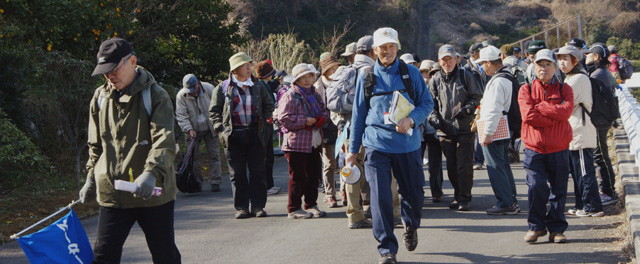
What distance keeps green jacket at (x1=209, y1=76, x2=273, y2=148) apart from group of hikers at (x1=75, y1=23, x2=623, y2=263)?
2 cm

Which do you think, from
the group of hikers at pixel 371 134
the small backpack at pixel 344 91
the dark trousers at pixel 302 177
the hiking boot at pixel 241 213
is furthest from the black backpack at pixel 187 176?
the small backpack at pixel 344 91

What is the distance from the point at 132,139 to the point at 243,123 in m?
3.72

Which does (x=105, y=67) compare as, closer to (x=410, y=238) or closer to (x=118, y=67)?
(x=118, y=67)

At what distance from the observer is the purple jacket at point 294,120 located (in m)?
8.28

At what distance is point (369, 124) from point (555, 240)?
2182mm

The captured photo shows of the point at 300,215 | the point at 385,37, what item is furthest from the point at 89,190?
the point at 300,215

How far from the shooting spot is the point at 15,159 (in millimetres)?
8125

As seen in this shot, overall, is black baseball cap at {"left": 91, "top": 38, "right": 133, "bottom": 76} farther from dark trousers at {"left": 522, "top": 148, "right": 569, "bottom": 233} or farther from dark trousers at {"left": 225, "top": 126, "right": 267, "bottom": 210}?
dark trousers at {"left": 522, "top": 148, "right": 569, "bottom": 233}

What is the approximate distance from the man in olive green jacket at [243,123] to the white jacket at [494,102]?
8.31 feet

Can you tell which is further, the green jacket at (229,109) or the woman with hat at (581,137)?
the green jacket at (229,109)

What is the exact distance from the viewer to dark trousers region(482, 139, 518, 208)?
8023 mm

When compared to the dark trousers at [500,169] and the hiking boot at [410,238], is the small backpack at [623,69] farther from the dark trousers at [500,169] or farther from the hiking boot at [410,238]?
the hiking boot at [410,238]

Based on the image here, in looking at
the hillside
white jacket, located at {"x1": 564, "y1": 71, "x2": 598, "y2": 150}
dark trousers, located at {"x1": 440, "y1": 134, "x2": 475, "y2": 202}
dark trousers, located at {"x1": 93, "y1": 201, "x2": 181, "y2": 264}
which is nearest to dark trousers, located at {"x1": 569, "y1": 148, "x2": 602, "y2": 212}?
white jacket, located at {"x1": 564, "y1": 71, "x2": 598, "y2": 150}

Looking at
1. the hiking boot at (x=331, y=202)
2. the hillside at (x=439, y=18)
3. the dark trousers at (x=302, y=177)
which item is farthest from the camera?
the hillside at (x=439, y=18)
